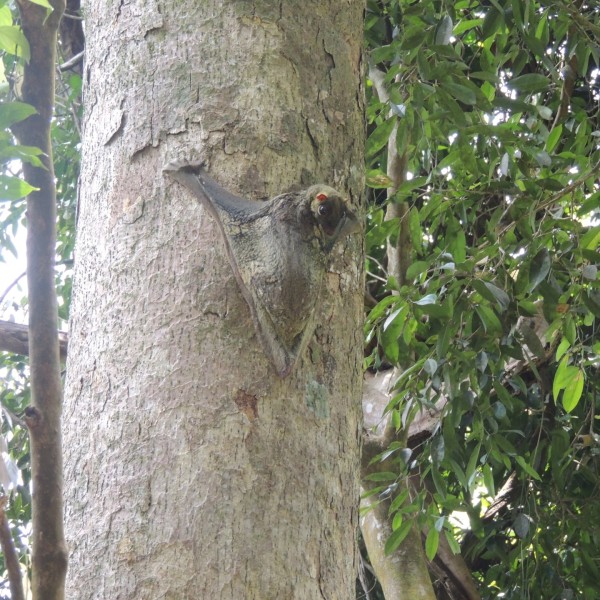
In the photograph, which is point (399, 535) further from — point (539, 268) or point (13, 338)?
point (13, 338)

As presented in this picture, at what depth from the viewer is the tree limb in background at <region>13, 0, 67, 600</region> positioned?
0.45 m

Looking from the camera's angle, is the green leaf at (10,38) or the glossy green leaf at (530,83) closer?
the green leaf at (10,38)

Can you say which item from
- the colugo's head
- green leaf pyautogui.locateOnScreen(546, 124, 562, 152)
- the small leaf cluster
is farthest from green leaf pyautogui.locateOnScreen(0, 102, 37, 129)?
green leaf pyautogui.locateOnScreen(546, 124, 562, 152)

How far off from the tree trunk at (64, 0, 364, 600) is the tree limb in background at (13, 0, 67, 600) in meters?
0.23

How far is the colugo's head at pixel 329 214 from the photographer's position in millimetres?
835

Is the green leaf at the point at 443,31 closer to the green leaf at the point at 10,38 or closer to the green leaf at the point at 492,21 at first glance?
the green leaf at the point at 492,21

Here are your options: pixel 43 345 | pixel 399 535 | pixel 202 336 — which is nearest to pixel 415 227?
pixel 399 535

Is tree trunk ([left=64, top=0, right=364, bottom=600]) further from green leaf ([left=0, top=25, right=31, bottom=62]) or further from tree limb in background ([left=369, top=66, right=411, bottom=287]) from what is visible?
tree limb in background ([left=369, top=66, right=411, bottom=287])

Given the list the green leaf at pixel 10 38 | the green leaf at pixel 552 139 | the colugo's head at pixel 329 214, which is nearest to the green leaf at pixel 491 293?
the green leaf at pixel 552 139

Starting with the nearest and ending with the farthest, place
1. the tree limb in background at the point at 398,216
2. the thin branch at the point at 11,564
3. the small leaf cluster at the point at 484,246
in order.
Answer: the thin branch at the point at 11,564 < the small leaf cluster at the point at 484,246 < the tree limb in background at the point at 398,216

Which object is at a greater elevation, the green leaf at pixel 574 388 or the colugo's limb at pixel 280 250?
the colugo's limb at pixel 280 250

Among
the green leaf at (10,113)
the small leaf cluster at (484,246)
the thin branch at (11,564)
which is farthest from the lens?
the small leaf cluster at (484,246)

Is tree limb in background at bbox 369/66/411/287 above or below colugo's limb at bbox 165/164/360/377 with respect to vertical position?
above

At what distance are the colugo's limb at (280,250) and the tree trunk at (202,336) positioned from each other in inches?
0.6
